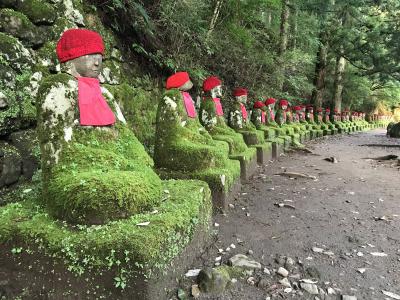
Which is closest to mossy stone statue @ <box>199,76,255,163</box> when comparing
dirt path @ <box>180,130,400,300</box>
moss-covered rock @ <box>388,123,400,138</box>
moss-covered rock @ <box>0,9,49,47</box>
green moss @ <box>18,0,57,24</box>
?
dirt path @ <box>180,130,400,300</box>

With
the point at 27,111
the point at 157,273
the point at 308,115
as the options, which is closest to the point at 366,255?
the point at 157,273

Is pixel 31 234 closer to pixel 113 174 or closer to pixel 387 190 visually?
pixel 113 174

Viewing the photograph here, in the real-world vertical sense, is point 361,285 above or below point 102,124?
below

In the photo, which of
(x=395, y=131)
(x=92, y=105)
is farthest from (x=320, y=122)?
(x=92, y=105)

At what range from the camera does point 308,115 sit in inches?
757

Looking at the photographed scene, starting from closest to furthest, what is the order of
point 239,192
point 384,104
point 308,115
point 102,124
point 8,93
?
point 102,124, point 8,93, point 239,192, point 308,115, point 384,104

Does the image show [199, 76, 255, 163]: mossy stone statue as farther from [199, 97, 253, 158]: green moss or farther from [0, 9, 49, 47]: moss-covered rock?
[0, 9, 49, 47]: moss-covered rock

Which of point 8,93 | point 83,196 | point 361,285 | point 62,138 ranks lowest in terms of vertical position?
point 361,285

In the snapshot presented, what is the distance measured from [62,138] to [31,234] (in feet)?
2.27

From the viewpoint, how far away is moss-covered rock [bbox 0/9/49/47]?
4.07 meters

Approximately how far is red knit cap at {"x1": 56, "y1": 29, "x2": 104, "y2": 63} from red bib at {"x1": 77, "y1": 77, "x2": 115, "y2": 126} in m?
0.19

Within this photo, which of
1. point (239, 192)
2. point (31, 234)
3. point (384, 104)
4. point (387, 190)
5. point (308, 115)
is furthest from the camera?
point (384, 104)

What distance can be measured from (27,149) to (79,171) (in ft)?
5.53

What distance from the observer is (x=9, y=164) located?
3572mm
